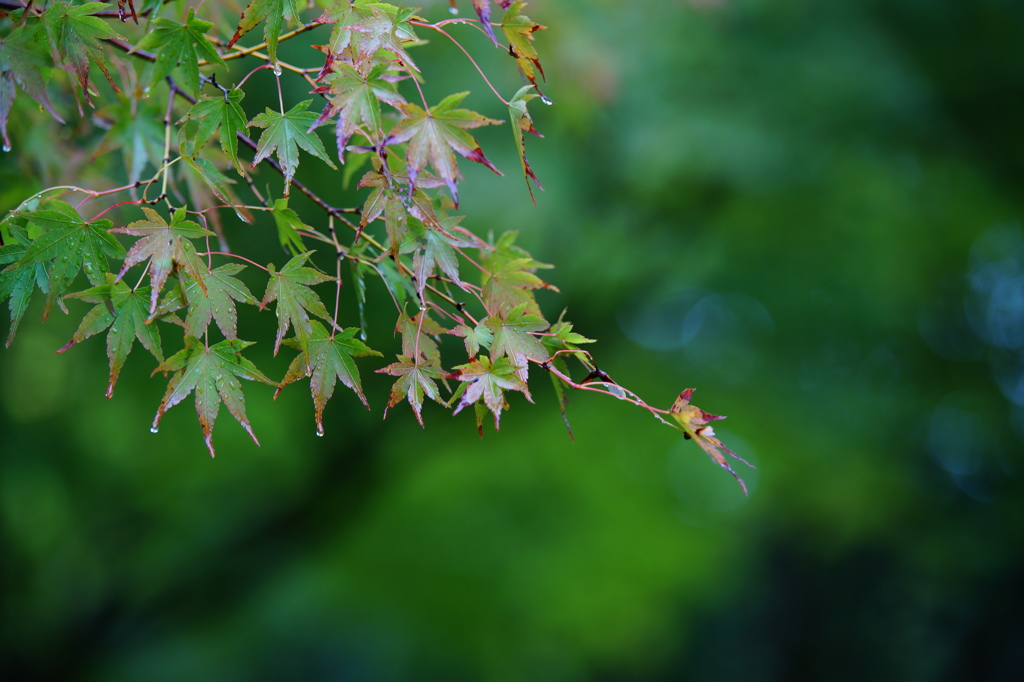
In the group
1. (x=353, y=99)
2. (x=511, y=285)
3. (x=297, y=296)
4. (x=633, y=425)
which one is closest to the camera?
(x=353, y=99)

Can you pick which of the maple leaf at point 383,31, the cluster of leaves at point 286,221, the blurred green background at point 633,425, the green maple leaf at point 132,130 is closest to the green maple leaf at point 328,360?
the cluster of leaves at point 286,221

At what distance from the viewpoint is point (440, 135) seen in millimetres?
807

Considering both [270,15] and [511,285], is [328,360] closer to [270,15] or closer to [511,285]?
[511,285]

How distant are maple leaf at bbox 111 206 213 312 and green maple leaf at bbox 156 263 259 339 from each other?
3 cm

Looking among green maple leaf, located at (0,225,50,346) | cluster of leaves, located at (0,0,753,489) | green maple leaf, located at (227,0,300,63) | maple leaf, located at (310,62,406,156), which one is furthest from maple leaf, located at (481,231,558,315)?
green maple leaf, located at (0,225,50,346)

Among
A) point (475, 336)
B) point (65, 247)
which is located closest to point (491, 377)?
point (475, 336)

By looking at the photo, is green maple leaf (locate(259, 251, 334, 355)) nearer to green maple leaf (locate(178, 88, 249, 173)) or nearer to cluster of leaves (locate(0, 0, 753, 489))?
cluster of leaves (locate(0, 0, 753, 489))

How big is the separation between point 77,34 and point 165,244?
330 millimetres

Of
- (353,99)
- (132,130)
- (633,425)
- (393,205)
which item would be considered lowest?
(633,425)

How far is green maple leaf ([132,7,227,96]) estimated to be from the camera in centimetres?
87

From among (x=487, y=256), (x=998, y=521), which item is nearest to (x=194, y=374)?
(x=487, y=256)

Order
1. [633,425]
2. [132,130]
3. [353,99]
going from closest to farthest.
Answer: [353,99] → [132,130] → [633,425]

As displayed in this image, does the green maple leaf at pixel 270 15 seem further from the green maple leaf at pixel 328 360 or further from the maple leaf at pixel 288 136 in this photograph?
the green maple leaf at pixel 328 360

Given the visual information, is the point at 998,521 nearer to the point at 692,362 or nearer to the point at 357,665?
the point at 692,362
